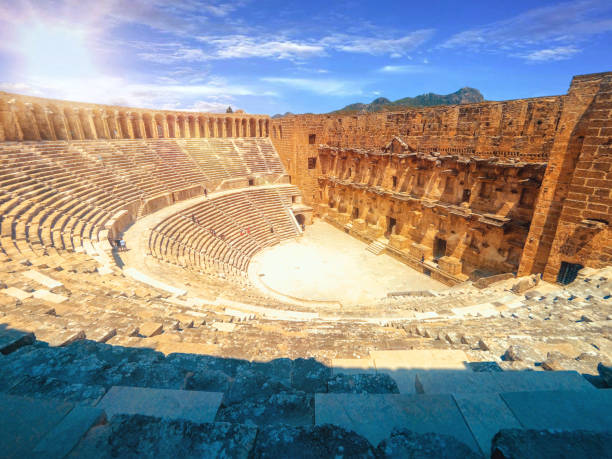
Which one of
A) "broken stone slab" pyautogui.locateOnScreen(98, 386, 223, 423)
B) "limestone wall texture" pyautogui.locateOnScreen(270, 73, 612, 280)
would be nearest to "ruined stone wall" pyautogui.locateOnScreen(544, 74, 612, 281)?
"limestone wall texture" pyautogui.locateOnScreen(270, 73, 612, 280)

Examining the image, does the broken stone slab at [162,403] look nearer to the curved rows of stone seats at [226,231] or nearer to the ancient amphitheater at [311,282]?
the ancient amphitheater at [311,282]

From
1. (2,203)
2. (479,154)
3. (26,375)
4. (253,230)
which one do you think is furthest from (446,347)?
(253,230)

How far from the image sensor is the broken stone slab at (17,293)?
18.4ft

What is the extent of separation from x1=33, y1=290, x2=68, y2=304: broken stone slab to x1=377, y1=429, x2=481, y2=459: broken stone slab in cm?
661

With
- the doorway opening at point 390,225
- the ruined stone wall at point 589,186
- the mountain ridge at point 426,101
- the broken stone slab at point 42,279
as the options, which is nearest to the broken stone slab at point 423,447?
the broken stone slab at point 42,279

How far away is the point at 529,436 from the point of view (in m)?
1.48

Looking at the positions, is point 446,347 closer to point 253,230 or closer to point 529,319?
point 529,319

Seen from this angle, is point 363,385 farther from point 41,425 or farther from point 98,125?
point 98,125

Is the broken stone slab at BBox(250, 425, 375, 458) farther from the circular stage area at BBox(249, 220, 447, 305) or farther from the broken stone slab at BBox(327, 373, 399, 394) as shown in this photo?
the circular stage area at BBox(249, 220, 447, 305)

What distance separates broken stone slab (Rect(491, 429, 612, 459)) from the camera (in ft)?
4.63

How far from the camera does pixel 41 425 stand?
1.63 meters

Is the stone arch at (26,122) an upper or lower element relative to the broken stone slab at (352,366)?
upper

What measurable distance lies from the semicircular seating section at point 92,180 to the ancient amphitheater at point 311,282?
119 mm

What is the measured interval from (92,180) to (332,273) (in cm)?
1370
